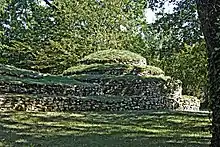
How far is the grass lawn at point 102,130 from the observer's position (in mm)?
10188

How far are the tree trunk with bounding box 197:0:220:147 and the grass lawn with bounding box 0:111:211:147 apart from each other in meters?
3.27

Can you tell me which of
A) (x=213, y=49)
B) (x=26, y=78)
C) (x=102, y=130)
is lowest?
(x=102, y=130)

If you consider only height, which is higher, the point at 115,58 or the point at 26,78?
the point at 115,58

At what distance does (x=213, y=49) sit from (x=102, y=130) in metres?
6.36

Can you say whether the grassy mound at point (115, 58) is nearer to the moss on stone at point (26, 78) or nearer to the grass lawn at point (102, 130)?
the moss on stone at point (26, 78)

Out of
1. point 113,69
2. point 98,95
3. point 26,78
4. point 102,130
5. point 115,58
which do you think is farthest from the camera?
point 115,58

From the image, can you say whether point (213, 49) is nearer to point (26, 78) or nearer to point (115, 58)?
point (26, 78)

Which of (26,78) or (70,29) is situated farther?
(70,29)

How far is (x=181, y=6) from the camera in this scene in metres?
12.1

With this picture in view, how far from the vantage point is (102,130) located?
12.6 m

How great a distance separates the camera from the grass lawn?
1019cm

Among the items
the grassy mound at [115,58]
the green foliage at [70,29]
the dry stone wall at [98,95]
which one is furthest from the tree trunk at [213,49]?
the green foliage at [70,29]

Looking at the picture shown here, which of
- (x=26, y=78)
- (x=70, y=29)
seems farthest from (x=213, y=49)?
(x=70, y=29)

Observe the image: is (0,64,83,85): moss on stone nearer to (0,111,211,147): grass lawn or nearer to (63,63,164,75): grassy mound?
(0,111,211,147): grass lawn
